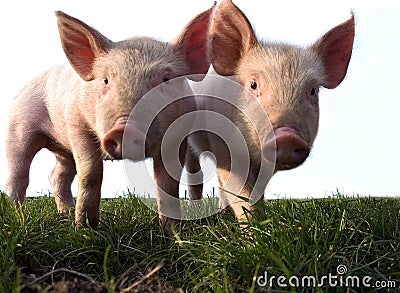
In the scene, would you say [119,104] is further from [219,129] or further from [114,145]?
[219,129]

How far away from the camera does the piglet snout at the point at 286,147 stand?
322cm

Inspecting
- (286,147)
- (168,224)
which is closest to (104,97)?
(168,224)

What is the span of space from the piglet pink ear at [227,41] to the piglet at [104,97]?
69mm

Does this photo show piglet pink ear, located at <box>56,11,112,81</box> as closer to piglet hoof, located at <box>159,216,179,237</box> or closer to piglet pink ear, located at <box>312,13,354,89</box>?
piglet hoof, located at <box>159,216,179,237</box>

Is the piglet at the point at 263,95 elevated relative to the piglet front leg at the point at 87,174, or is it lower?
elevated

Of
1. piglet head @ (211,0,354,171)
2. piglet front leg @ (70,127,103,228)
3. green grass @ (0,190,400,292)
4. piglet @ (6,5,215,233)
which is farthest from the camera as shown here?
piglet front leg @ (70,127,103,228)

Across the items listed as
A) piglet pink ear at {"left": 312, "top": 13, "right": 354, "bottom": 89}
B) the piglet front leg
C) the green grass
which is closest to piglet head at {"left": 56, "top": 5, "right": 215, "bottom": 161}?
the piglet front leg

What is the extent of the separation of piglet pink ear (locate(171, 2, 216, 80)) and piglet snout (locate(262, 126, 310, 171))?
102 centimetres

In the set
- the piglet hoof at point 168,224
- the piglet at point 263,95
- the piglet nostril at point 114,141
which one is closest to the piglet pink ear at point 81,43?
Answer: the piglet nostril at point 114,141

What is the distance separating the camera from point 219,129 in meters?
4.09

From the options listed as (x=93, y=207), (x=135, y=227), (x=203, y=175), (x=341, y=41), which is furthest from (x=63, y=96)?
(x=341, y=41)

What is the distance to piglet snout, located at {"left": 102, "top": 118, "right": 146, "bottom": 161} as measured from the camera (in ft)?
10.7

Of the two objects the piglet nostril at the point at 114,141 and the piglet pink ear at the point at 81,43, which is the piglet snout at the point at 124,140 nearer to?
the piglet nostril at the point at 114,141

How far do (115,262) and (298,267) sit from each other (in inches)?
54.1
